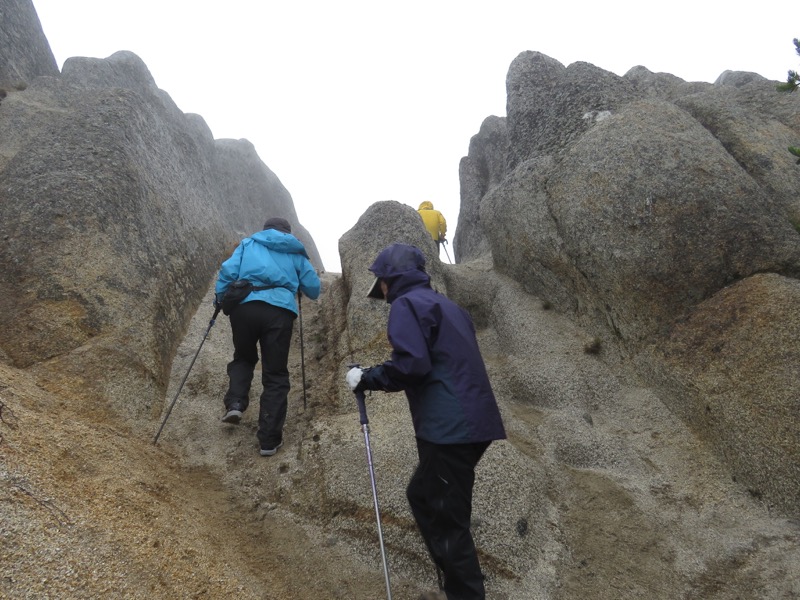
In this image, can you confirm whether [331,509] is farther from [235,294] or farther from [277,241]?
[277,241]

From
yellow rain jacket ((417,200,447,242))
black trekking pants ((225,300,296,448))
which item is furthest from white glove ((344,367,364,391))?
yellow rain jacket ((417,200,447,242))

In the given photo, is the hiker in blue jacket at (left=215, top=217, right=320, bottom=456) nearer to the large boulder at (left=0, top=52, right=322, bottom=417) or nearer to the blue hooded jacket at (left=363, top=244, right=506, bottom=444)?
the large boulder at (left=0, top=52, right=322, bottom=417)

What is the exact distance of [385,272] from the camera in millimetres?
5953

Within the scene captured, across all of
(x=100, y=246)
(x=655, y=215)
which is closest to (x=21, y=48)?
(x=100, y=246)

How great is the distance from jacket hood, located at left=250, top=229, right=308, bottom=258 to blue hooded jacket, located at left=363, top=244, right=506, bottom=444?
441cm

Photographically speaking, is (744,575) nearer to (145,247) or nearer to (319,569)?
(319,569)

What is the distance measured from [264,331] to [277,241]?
1.65m

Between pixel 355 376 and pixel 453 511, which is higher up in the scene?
pixel 355 376

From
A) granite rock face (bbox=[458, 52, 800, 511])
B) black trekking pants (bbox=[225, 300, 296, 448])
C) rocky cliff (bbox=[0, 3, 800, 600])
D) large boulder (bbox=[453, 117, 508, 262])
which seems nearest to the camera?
rocky cliff (bbox=[0, 3, 800, 600])

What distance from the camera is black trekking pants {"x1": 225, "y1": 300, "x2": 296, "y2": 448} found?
825 cm

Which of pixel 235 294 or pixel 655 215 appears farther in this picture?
pixel 655 215

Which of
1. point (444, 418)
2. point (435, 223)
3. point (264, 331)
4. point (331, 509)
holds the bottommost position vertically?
point (331, 509)

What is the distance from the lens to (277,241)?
9281 millimetres

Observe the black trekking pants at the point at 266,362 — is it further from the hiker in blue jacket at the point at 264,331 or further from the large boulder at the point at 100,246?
the large boulder at the point at 100,246
